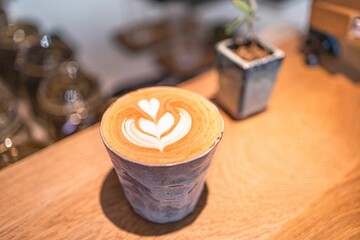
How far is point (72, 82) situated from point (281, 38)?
73 cm

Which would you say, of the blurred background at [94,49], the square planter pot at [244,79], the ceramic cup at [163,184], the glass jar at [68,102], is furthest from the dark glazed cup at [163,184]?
the glass jar at [68,102]

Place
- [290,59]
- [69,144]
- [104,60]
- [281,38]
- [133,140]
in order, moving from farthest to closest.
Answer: [104,60], [281,38], [290,59], [69,144], [133,140]

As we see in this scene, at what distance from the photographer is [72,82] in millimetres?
1179

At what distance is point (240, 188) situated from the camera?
708mm

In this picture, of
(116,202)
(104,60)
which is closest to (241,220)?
(116,202)

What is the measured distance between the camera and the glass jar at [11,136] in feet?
2.71

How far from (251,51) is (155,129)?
36 cm

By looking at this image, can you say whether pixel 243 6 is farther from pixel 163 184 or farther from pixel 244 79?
pixel 163 184

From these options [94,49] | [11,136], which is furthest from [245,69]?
[94,49]

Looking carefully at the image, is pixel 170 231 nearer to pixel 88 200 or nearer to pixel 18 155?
pixel 88 200

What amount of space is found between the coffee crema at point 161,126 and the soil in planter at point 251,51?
0.71ft

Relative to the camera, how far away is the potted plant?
2.53ft

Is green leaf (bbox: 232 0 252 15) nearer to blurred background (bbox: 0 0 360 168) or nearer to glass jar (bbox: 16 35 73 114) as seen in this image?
blurred background (bbox: 0 0 360 168)

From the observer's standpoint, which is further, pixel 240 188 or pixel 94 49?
pixel 94 49
